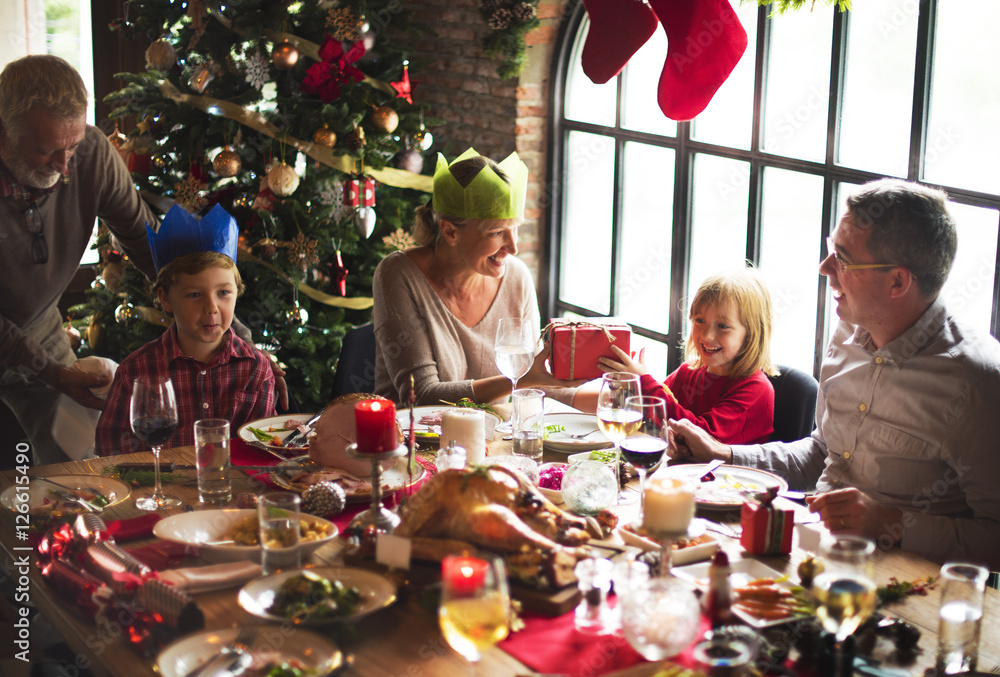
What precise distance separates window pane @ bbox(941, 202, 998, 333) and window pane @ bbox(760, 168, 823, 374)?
573 mm

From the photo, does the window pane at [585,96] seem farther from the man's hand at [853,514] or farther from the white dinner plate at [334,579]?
the white dinner plate at [334,579]

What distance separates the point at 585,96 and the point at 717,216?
3.30ft

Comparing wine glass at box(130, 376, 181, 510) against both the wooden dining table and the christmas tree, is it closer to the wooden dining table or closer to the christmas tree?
the wooden dining table

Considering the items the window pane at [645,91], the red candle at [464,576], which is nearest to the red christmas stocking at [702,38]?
the red candle at [464,576]

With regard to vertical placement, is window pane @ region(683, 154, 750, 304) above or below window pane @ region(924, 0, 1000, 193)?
below

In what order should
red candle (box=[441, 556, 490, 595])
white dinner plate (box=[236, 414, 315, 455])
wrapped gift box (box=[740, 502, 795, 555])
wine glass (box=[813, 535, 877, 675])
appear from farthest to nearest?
white dinner plate (box=[236, 414, 315, 455]) < wrapped gift box (box=[740, 502, 795, 555]) < wine glass (box=[813, 535, 877, 675]) < red candle (box=[441, 556, 490, 595])

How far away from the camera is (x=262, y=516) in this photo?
1.49 meters

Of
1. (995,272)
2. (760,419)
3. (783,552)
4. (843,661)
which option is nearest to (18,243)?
(760,419)

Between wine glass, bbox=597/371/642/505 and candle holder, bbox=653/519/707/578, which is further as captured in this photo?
wine glass, bbox=597/371/642/505

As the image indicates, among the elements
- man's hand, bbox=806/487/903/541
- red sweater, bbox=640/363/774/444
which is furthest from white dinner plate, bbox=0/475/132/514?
man's hand, bbox=806/487/903/541

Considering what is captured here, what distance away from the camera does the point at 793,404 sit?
2.57 metres

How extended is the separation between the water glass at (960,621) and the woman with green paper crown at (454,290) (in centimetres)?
152

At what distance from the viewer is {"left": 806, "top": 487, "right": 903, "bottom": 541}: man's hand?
5.65ft

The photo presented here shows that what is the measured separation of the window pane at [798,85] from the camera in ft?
10.5
